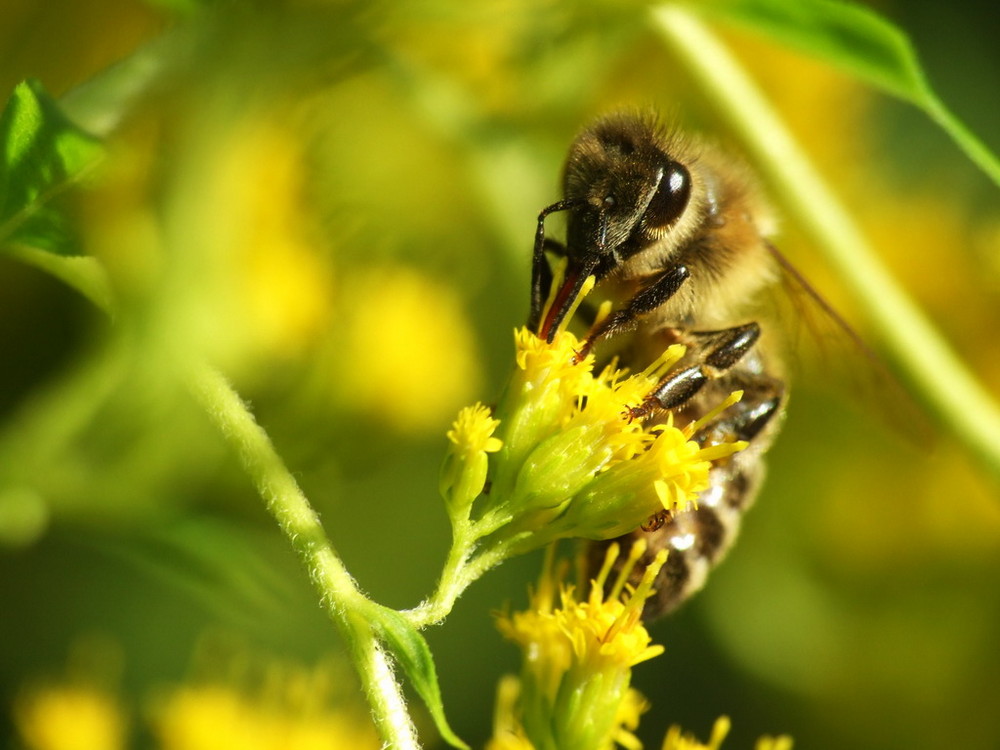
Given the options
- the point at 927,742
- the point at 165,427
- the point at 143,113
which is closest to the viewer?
the point at 143,113

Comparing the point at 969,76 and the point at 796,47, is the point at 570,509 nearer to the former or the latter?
the point at 796,47

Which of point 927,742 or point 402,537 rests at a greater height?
point 402,537

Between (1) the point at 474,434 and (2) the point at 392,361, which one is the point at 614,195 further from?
(2) the point at 392,361

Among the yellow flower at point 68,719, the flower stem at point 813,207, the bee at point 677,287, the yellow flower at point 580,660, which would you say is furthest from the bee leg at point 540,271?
the yellow flower at point 68,719

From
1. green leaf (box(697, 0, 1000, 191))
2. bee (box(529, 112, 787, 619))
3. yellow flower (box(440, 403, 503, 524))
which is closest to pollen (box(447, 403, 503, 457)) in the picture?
yellow flower (box(440, 403, 503, 524))

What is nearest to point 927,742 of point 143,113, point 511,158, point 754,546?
point 754,546

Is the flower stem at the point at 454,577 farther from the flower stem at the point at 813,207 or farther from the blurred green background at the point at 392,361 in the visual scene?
the flower stem at the point at 813,207
